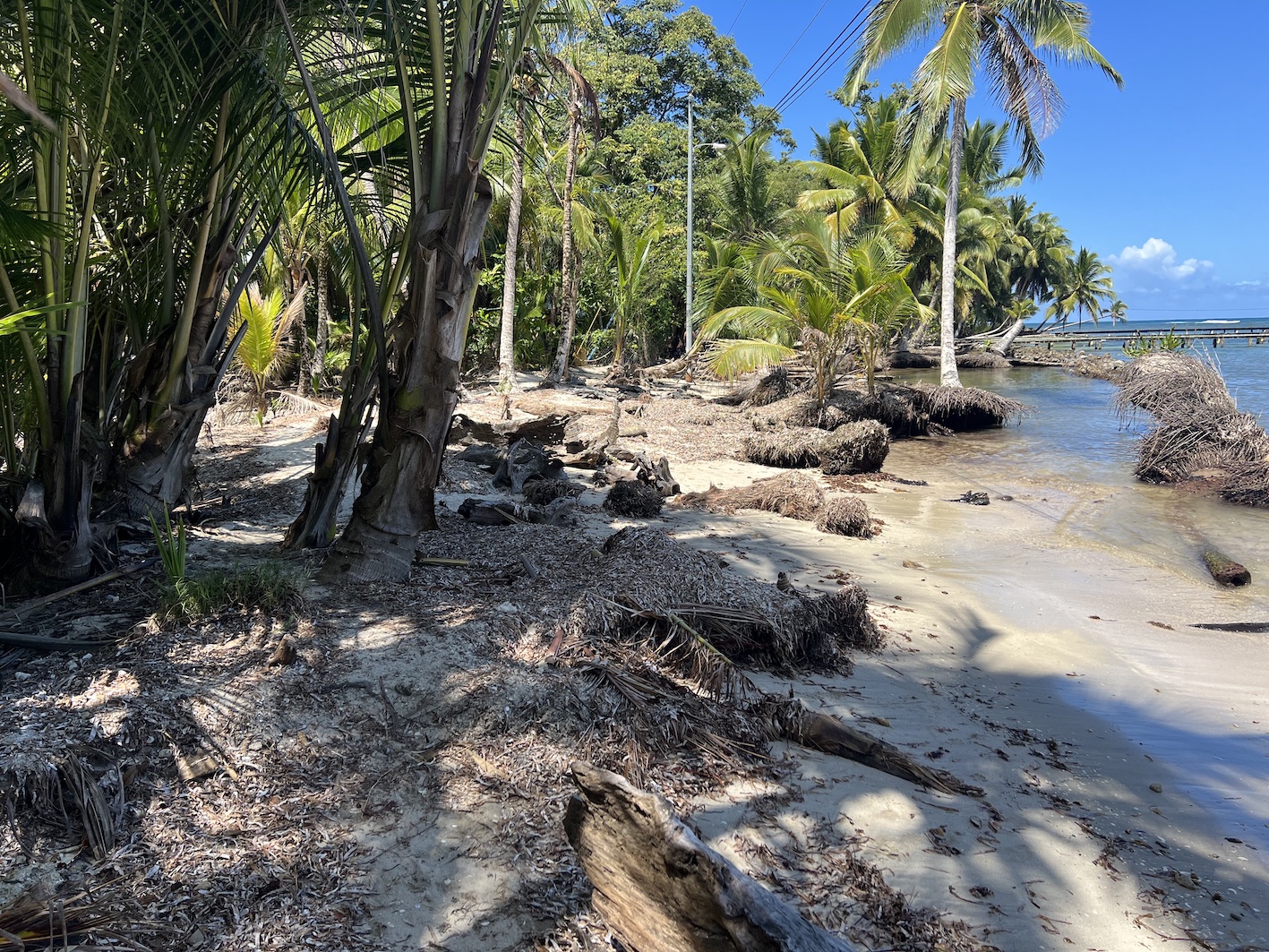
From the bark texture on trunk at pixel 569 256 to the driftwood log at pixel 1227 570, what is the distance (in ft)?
46.1

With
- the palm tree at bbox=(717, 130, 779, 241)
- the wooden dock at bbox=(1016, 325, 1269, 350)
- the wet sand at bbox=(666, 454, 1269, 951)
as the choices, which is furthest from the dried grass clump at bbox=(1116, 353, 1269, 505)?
the wooden dock at bbox=(1016, 325, 1269, 350)

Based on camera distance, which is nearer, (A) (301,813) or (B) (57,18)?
(A) (301,813)

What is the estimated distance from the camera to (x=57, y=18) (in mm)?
3609

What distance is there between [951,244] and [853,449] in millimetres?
12230

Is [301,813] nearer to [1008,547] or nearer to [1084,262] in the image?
[1008,547]

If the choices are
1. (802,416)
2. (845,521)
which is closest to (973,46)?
(802,416)

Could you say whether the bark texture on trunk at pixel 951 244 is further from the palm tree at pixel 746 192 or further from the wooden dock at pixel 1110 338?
the wooden dock at pixel 1110 338

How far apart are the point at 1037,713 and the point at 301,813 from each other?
3.79 metres

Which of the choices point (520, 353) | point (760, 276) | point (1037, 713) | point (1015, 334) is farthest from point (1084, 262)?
point (1037, 713)

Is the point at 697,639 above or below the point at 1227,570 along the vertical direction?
above

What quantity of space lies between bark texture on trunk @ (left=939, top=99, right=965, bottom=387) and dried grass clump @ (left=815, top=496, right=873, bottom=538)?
44.2 ft

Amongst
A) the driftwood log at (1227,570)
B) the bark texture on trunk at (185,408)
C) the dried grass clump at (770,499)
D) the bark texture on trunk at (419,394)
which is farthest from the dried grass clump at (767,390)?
the bark texture on trunk at (419,394)

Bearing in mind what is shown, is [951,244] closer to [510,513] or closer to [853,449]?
[853,449]

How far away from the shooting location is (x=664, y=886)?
221 cm
